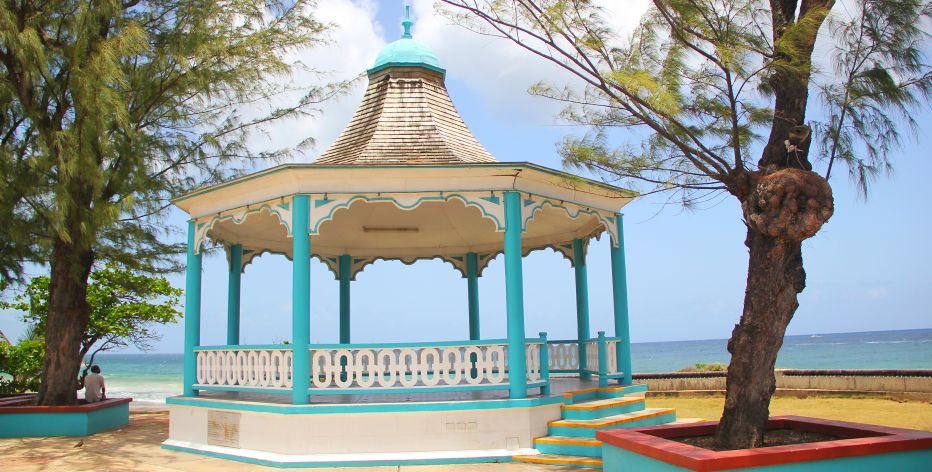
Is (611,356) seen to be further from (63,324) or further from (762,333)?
(63,324)

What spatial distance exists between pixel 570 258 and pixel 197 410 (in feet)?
20.5

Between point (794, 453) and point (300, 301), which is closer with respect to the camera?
point (794, 453)

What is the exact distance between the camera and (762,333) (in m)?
6.43

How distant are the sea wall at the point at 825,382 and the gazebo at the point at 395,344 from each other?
264 inches

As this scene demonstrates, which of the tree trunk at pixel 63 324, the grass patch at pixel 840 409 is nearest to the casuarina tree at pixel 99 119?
the tree trunk at pixel 63 324

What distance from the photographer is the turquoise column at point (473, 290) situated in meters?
13.4

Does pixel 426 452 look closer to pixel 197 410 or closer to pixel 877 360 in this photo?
pixel 197 410

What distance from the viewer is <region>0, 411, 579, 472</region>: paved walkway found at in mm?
8000

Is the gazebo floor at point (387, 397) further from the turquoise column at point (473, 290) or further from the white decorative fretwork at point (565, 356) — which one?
the turquoise column at point (473, 290)

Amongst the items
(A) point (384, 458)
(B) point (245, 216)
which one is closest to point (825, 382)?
(A) point (384, 458)

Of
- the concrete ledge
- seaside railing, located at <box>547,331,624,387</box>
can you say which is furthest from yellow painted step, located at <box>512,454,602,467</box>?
seaside railing, located at <box>547,331,624,387</box>

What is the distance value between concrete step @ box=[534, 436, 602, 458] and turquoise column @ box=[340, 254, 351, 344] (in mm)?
5643

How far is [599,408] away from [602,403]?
0.94ft

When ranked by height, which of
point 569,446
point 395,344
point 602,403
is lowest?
point 569,446
